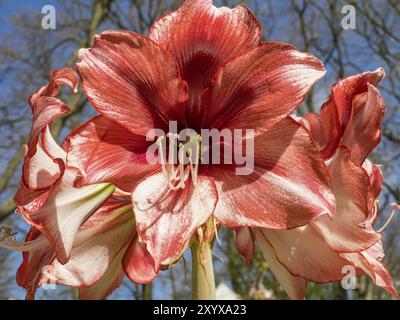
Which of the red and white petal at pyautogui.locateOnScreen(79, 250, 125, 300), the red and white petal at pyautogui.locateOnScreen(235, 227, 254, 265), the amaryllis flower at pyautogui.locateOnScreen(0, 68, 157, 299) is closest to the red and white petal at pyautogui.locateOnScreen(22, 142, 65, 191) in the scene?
the amaryllis flower at pyautogui.locateOnScreen(0, 68, 157, 299)

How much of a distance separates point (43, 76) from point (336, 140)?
559cm

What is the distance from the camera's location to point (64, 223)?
Answer: 0.47 metres

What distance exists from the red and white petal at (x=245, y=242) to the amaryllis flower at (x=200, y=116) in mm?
118

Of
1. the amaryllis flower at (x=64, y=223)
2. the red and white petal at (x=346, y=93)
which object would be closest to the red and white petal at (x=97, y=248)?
the amaryllis flower at (x=64, y=223)

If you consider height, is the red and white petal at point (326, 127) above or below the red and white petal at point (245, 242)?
above

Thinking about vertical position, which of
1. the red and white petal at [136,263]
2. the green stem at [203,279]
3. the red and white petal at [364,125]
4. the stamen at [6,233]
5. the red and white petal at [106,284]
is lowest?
the red and white petal at [106,284]

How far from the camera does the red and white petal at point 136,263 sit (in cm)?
54

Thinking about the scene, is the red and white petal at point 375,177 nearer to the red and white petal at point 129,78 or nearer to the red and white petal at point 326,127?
the red and white petal at point 326,127

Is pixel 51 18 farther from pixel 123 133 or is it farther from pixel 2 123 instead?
pixel 2 123

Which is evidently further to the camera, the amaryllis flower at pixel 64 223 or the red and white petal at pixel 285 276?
the red and white petal at pixel 285 276

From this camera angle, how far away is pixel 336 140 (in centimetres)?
51
